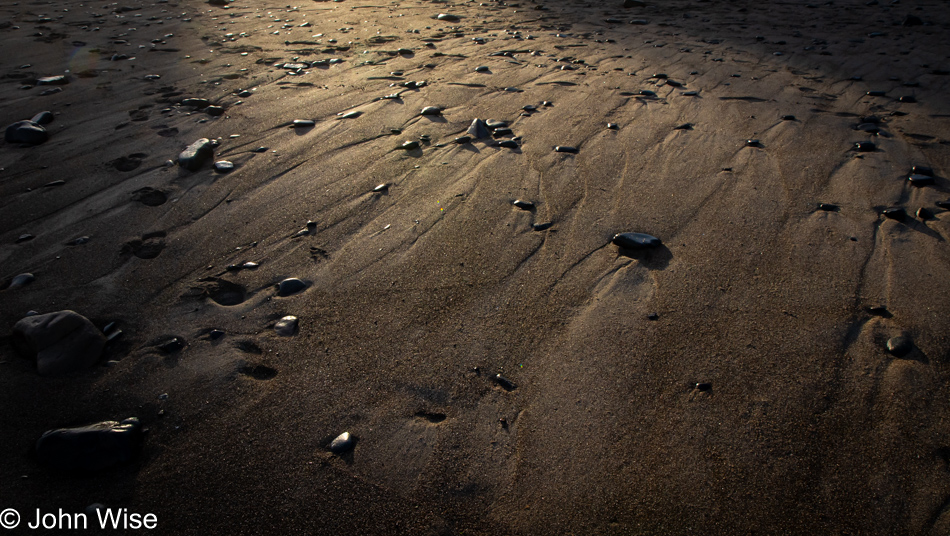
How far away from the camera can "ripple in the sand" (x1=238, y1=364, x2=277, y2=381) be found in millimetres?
1562

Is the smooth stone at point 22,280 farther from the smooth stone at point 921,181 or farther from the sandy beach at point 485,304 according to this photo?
the smooth stone at point 921,181

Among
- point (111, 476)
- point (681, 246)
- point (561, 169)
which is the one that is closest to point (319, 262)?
point (111, 476)

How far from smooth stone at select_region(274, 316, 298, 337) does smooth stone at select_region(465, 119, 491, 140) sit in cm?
167

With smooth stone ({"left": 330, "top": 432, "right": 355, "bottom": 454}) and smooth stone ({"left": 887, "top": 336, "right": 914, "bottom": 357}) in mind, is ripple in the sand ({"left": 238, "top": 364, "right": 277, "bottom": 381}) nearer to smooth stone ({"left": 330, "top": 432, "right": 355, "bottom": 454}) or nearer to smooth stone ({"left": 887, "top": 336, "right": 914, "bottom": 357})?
smooth stone ({"left": 330, "top": 432, "right": 355, "bottom": 454})

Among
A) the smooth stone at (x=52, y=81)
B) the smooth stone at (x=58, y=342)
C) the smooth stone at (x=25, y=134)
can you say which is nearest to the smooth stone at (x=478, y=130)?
the smooth stone at (x=58, y=342)

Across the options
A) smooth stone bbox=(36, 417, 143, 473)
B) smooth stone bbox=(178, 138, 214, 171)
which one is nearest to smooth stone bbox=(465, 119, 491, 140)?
smooth stone bbox=(178, 138, 214, 171)

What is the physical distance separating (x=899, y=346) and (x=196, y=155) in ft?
10.4

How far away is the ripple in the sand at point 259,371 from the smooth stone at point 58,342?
48 cm

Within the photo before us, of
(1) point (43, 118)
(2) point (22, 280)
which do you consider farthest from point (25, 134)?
(2) point (22, 280)

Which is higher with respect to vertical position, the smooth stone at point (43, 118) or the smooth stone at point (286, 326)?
the smooth stone at point (43, 118)

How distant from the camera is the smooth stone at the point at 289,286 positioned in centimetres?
189

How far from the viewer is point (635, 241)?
204 centimetres

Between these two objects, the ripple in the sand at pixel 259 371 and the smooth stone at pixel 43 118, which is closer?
the ripple in the sand at pixel 259 371

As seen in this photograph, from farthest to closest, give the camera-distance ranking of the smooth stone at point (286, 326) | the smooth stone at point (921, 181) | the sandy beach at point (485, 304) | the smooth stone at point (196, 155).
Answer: the smooth stone at point (196, 155), the smooth stone at point (921, 181), the smooth stone at point (286, 326), the sandy beach at point (485, 304)
